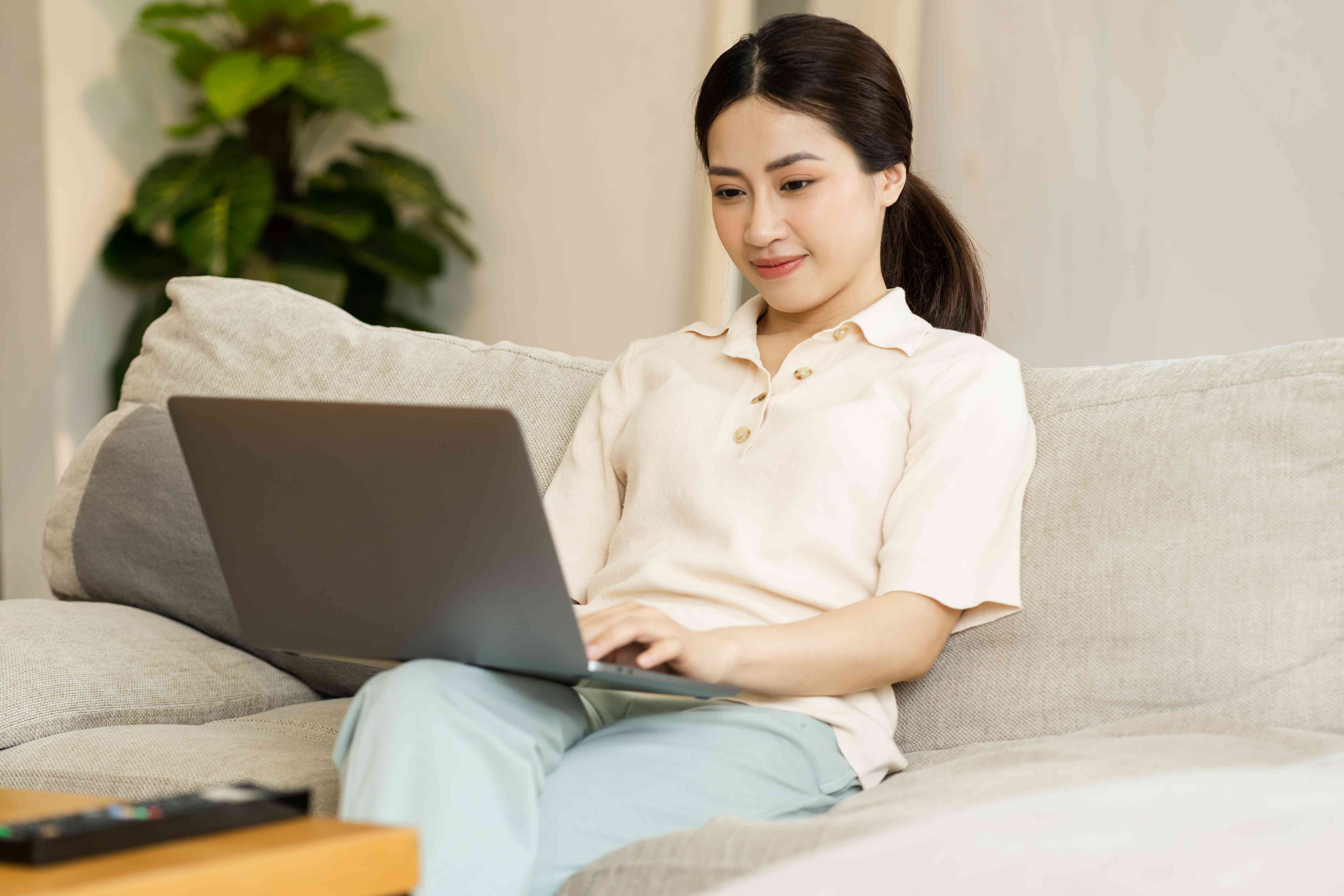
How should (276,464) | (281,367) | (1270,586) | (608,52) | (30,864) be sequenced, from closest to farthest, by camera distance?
(30,864) < (276,464) < (1270,586) < (281,367) < (608,52)

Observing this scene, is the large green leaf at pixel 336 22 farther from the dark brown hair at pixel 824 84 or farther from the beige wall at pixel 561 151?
the dark brown hair at pixel 824 84

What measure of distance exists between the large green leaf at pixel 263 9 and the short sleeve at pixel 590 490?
2.44m

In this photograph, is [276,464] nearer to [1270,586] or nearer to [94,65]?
[1270,586]

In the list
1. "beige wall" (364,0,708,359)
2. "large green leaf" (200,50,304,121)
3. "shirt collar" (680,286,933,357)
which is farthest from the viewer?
"large green leaf" (200,50,304,121)

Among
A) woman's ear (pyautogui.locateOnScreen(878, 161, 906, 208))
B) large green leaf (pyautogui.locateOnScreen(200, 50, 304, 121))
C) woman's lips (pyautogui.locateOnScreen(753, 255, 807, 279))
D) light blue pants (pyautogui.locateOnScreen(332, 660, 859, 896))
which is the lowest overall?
light blue pants (pyautogui.locateOnScreen(332, 660, 859, 896))

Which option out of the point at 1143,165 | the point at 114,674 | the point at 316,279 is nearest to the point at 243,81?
the point at 316,279

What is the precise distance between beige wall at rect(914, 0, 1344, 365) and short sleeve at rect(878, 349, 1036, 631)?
106 centimetres

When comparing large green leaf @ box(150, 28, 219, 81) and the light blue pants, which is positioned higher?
large green leaf @ box(150, 28, 219, 81)

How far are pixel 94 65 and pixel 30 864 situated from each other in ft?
11.3

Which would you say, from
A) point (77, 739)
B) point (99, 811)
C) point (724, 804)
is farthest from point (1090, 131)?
point (99, 811)

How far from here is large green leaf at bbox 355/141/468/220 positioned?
11.3 ft

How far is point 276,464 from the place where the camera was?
98 centimetres

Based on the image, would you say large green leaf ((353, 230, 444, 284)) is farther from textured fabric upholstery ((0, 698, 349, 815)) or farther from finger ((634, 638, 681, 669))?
finger ((634, 638, 681, 669))

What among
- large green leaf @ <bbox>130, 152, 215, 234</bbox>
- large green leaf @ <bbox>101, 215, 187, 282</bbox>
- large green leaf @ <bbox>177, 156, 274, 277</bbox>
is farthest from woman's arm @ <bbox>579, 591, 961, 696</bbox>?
large green leaf @ <bbox>101, 215, 187, 282</bbox>
